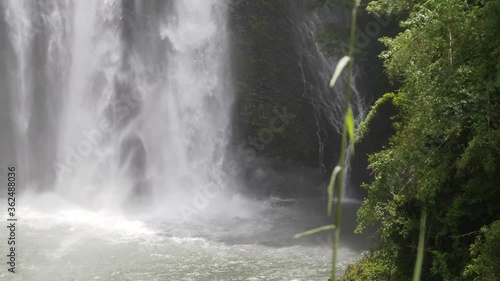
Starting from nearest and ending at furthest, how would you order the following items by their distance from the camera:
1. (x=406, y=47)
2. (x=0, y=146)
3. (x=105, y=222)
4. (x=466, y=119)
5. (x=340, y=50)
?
(x=466, y=119) < (x=406, y=47) < (x=105, y=222) < (x=340, y=50) < (x=0, y=146)

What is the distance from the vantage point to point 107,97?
18.3m

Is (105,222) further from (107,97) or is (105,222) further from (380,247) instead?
(380,247)

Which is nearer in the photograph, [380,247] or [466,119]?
[466,119]

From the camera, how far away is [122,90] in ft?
59.9

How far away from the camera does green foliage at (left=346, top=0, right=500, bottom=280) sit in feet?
20.1

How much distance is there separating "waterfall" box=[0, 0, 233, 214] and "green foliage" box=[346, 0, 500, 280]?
11192mm

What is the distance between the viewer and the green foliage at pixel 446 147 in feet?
20.1

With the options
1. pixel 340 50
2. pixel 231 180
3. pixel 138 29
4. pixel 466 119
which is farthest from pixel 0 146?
pixel 466 119

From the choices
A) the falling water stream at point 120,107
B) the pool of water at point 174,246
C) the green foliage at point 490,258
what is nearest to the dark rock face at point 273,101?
the falling water stream at point 120,107

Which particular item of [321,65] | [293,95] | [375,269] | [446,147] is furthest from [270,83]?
[446,147]

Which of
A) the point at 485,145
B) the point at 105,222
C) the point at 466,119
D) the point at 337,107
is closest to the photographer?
the point at 485,145

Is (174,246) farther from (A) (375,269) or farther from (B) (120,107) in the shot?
(B) (120,107)

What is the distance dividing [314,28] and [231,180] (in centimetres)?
485

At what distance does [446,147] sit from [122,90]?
12.9 metres
